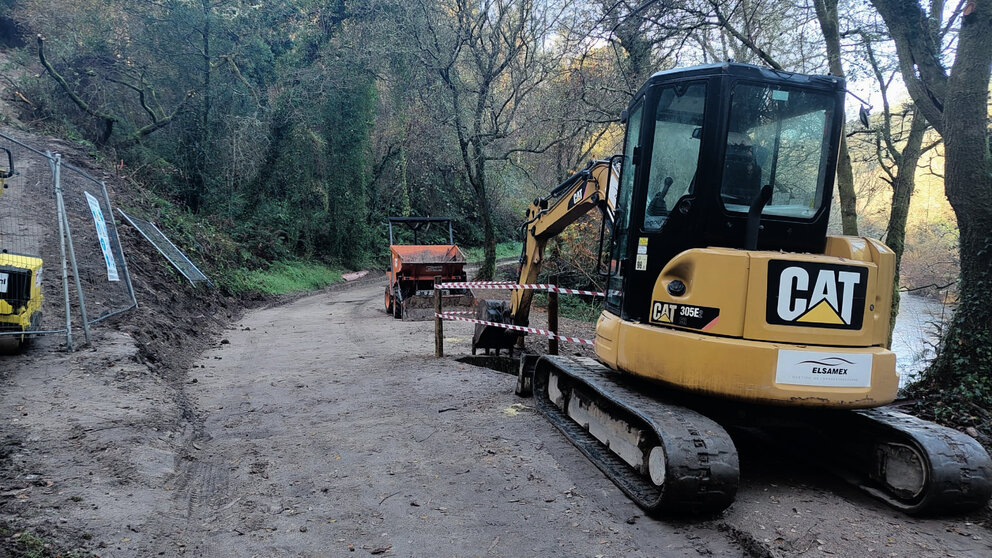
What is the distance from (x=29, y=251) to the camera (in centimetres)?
978

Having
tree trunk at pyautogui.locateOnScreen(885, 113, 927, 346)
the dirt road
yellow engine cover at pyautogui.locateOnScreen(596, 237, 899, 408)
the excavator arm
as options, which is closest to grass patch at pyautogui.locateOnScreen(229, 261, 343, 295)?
the dirt road

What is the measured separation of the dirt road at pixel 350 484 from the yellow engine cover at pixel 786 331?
78 cm

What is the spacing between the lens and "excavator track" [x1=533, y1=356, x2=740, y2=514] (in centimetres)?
365

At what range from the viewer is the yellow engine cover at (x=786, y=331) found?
391 cm

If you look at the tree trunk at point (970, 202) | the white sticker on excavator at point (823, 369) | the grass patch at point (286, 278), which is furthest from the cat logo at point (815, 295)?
the grass patch at point (286, 278)

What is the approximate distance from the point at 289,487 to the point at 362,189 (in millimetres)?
22372

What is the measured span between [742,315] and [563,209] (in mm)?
3158

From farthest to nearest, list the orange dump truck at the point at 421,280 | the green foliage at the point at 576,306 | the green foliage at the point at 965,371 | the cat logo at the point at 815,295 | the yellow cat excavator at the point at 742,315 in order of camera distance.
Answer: the green foliage at the point at 576,306 < the orange dump truck at the point at 421,280 < the green foliage at the point at 965,371 < the cat logo at the point at 815,295 < the yellow cat excavator at the point at 742,315

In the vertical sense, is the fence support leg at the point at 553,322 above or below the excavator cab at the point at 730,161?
below

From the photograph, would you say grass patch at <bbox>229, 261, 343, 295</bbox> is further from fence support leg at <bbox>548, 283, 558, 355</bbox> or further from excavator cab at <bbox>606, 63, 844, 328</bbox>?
excavator cab at <bbox>606, 63, 844, 328</bbox>

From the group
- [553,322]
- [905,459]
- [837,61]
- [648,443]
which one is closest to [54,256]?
[553,322]

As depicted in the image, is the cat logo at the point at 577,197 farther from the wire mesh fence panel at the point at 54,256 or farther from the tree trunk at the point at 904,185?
the tree trunk at the point at 904,185

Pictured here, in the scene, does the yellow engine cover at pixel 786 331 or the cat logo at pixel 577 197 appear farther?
the cat logo at pixel 577 197

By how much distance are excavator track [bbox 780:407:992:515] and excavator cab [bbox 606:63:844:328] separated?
1.27 meters
